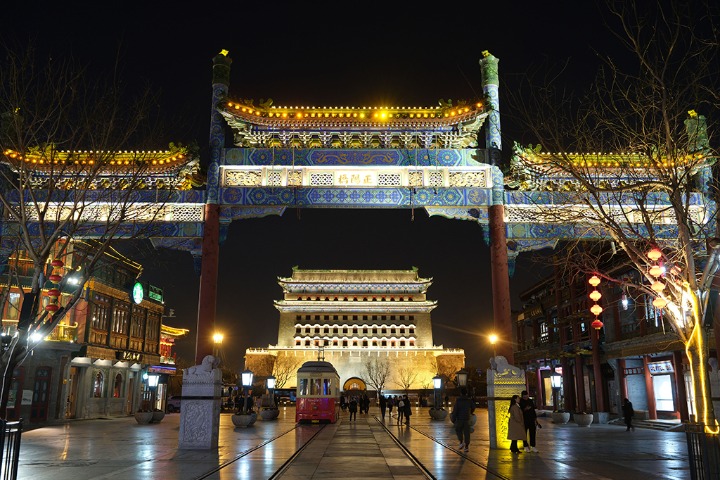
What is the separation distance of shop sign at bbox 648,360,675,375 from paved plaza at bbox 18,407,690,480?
32.0ft

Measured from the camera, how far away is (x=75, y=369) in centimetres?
3434

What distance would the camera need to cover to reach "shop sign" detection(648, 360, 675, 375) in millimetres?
29450

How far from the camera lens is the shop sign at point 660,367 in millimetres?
29450

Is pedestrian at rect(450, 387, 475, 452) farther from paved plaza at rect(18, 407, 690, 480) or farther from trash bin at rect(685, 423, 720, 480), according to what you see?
trash bin at rect(685, 423, 720, 480)

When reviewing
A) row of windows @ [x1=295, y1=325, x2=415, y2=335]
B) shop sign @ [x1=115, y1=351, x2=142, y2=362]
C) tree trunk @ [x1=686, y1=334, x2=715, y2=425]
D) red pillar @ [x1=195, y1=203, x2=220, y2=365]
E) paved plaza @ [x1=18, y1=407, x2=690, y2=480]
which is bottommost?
paved plaza @ [x1=18, y1=407, x2=690, y2=480]

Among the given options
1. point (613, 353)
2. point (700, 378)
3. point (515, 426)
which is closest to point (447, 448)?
point (515, 426)

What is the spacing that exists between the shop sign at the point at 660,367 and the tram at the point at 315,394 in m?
16.3

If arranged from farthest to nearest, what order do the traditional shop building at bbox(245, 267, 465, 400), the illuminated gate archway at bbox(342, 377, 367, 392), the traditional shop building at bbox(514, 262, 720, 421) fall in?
the illuminated gate archway at bbox(342, 377, 367, 392) → the traditional shop building at bbox(245, 267, 465, 400) → the traditional shop building at bbox(514, 262, 720, 421)

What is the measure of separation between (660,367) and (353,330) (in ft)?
205

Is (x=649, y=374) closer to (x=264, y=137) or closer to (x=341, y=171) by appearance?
(x=341, y=171)

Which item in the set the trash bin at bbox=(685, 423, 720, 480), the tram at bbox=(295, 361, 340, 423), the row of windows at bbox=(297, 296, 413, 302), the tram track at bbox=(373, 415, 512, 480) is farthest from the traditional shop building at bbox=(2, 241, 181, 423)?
the row of windows at bbox=(297, 296, 413, 302)

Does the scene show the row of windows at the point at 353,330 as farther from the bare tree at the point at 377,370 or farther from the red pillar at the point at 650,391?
the red pillar at the point at 650,391

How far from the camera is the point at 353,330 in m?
90.4

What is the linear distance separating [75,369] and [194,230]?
19.9m
